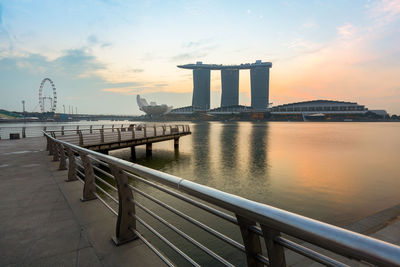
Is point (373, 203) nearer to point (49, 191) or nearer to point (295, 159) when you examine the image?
point (295, 159)

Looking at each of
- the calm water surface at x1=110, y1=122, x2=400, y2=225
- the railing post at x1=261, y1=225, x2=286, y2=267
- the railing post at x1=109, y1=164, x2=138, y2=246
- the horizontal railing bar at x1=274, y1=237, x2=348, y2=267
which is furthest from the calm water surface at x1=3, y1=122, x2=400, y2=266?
the horizontal railing bar at x1=274, y1=237, x2=348, y2=267

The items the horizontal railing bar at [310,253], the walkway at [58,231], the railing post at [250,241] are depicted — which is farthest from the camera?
the walkway at [58,231]

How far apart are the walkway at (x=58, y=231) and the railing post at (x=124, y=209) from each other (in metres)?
0.15

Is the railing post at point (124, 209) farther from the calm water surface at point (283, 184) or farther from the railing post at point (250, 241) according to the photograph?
the calm water surface at point (283, 184)

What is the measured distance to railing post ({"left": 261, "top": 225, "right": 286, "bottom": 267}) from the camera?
1.60 metres

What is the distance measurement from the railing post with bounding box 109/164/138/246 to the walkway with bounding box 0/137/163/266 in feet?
0.48

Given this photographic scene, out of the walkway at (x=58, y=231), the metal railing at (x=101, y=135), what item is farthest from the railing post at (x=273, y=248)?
the metal railing at (x=101, y=135)

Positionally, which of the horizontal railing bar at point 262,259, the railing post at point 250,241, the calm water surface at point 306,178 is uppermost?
the railing post at point 250,241

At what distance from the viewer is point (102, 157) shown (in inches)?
143

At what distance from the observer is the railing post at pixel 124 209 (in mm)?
3314

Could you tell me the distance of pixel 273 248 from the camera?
1.62 metres

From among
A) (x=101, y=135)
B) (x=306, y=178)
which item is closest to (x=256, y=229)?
(x=306, y=178)

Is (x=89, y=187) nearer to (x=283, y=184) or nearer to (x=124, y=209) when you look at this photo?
(x=124, y=209)

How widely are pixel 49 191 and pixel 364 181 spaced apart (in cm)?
2015
